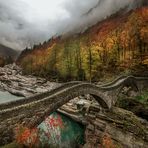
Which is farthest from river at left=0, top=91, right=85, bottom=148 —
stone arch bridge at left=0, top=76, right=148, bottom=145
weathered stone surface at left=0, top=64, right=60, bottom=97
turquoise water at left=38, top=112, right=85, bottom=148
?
weathered stone surface at left=0, top=64, right=60, bottom=97

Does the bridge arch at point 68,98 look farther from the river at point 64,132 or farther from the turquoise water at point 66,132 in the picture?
the turquoise water at point 66,132

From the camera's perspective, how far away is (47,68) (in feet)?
317

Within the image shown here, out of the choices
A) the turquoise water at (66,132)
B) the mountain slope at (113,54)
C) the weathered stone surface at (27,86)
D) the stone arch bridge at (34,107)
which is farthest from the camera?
the weathered stone surface at (27,86)

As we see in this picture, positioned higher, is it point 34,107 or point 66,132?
point 34,107

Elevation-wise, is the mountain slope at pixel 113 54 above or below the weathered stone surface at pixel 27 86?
above

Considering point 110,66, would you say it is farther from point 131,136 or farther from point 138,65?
point 131,136

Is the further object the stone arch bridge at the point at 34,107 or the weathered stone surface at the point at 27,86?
the weathered stone surface at the point at 27,86

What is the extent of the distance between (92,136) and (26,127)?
15.0 m

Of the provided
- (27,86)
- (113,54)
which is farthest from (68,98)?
(27,86)

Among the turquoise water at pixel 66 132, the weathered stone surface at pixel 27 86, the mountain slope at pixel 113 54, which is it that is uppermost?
the mountain slope at pixel 113 54

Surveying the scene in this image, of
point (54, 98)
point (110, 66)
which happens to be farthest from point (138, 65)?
point (54, 98)

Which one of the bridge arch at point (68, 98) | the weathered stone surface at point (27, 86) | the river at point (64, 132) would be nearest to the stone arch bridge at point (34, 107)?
the bridge arch at point (68, 98)

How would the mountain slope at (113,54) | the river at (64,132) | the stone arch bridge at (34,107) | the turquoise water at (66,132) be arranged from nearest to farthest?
the stone arch bridge at (34,107) → the river at (64,132) → the turquoise water at (66,132) → the mountain slope at (113,54)

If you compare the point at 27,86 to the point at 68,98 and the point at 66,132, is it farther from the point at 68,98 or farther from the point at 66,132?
the point at 68,98
